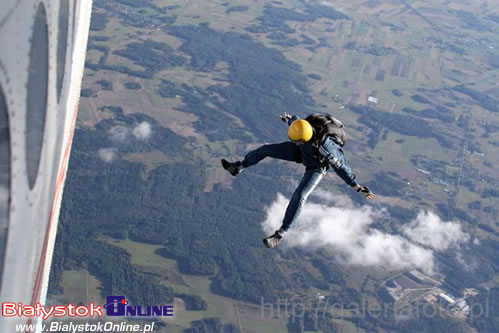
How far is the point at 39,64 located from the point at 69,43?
508 cm

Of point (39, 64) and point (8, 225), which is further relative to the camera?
point (39, 64)

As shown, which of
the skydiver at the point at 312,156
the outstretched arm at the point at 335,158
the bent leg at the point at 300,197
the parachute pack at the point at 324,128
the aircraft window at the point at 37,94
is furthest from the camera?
the bent leg at the point at 300,197

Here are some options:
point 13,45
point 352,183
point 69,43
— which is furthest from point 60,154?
point 352,183

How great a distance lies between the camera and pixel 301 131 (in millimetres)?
22234

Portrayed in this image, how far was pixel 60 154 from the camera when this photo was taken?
63.7 ft

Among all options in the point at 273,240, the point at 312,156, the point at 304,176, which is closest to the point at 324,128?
the point at 312,156

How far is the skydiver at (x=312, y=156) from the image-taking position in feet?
78.1

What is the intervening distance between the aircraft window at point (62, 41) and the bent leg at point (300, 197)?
1022 centimetres

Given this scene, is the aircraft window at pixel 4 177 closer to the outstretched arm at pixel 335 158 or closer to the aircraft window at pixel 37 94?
the aircraft window at pixel 37 94

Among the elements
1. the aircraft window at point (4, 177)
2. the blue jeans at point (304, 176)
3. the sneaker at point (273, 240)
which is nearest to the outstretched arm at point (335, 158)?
the blue jeans at point (304, 176)

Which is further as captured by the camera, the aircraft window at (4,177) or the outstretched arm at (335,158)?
the outstretched arm at (335,158)

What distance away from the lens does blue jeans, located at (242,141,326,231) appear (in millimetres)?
24625

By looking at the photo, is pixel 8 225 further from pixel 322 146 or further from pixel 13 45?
pixel 322 146

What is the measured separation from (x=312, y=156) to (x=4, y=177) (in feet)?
45.5
